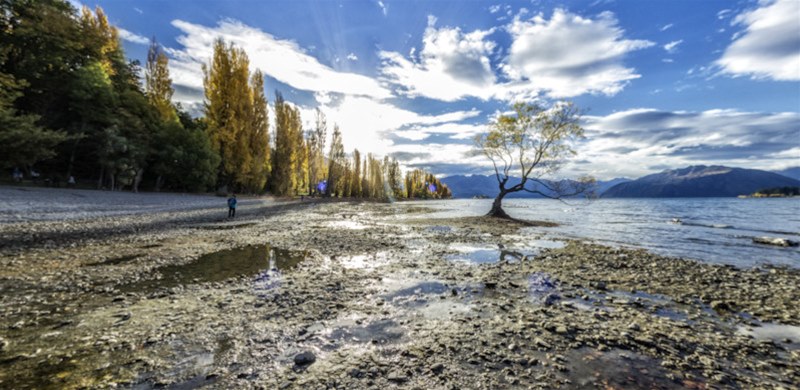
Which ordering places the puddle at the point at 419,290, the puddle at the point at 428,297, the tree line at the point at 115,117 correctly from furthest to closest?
the tree line at the point at 115,117 → the puddle at the point at 419,290 → the puddle at the point at 428,297

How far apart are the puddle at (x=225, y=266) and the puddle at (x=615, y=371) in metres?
7.63

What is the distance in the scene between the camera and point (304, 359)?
398 centimetres

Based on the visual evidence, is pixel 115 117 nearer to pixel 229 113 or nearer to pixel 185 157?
pixel 185 157

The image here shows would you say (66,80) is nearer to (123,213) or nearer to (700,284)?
(123,213)

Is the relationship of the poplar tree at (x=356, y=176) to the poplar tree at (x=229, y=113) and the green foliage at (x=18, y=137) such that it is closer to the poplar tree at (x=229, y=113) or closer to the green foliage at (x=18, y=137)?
the poplar tree at (x=229, y=113)

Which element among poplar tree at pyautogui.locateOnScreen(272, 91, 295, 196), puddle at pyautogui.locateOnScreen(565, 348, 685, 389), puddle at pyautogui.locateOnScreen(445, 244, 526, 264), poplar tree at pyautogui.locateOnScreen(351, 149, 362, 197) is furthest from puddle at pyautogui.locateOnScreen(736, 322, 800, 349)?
poplar tree at pyautogui.locateOnScreen(351, 149, 362, 197)

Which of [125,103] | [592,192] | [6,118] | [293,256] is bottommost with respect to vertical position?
[293,256]

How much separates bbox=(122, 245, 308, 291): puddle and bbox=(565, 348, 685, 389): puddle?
763 centimetres

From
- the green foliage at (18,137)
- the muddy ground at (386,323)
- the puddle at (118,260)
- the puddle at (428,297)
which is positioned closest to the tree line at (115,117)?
the green foliage at (18,137)

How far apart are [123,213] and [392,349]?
29.5m

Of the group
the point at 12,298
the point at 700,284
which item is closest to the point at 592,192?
the point at 700,284

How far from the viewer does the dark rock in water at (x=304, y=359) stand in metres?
3.95

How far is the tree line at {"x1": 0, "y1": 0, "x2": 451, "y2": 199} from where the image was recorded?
1178 inches

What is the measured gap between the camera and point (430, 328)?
5199 mm
